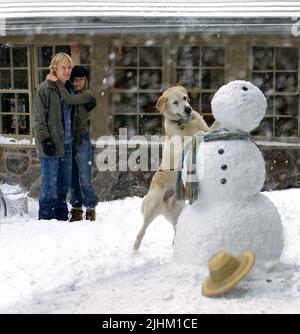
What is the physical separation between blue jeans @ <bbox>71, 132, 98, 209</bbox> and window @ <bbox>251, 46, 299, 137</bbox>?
3475 mm

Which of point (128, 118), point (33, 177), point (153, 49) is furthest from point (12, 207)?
point (153, 49)

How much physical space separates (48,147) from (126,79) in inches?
127

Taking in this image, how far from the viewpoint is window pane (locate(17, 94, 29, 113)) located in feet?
31.4

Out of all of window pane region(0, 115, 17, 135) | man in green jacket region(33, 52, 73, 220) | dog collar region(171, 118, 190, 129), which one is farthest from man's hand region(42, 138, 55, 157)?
window pane region(0, 115, 17, 135)

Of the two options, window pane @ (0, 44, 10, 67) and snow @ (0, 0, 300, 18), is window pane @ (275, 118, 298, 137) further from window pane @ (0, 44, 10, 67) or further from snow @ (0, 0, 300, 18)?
window pane @ (0, 44, 10, 67)

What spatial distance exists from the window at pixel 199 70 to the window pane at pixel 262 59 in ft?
1.72

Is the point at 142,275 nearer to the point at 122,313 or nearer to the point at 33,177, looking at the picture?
the point at 122,313

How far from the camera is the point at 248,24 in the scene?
8062 millimetres

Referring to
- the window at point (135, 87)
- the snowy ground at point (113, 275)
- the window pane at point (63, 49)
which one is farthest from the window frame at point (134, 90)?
the snowy ground at point (113, 275)

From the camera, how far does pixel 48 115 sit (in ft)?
21.2

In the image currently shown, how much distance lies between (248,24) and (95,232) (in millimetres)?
3970

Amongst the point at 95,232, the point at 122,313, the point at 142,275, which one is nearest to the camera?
the point at 122,313

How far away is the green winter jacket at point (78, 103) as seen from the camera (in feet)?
21.4

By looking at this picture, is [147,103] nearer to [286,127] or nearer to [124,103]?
[124,103]
